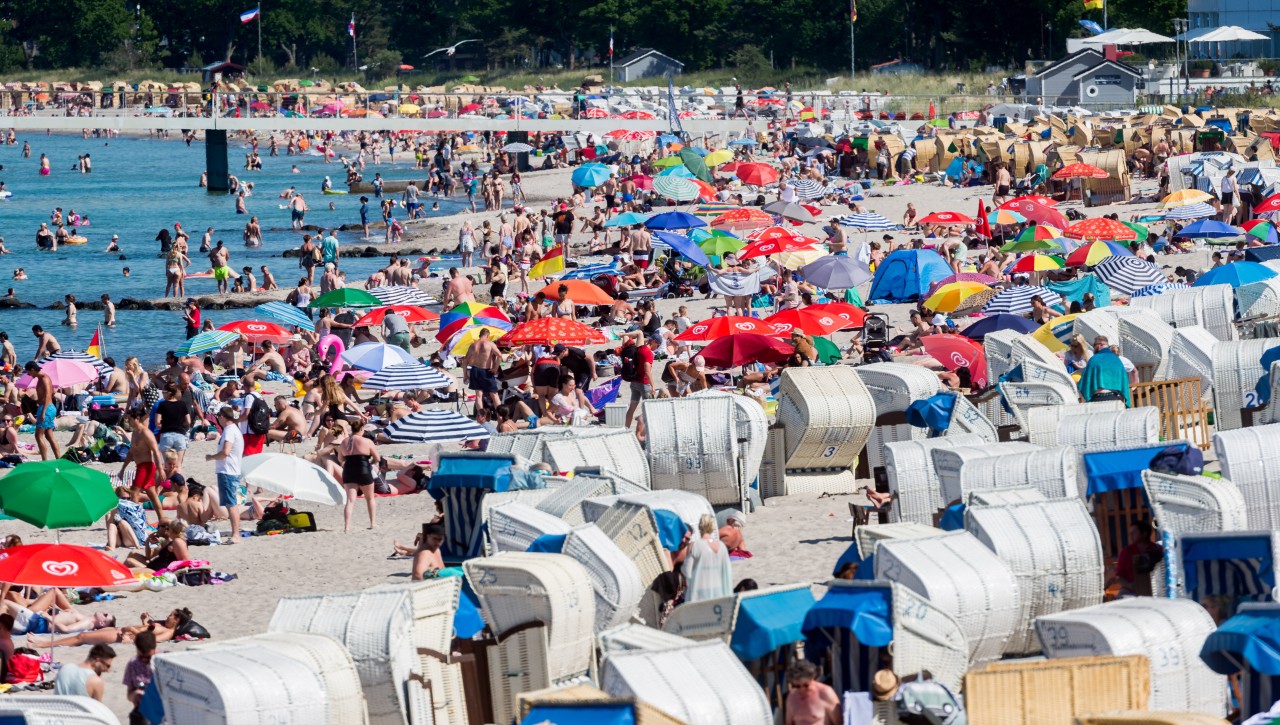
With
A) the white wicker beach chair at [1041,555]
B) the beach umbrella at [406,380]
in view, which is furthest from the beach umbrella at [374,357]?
the white wicker beach chair at [1041,555]

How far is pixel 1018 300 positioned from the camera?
18906 millimetres

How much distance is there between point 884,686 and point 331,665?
251 centimetres

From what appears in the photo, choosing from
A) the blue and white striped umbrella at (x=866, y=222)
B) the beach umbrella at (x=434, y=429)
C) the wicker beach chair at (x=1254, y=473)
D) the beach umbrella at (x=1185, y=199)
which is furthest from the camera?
the blue and white striped umbrella at (x=866, y=222)

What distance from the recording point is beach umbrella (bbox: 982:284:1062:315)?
18844 mm

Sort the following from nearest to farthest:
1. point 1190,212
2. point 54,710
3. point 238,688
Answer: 1. point 54,710
2. point 238,688
3. point 1190,212

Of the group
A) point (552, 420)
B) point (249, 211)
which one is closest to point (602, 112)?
point (249, 211)

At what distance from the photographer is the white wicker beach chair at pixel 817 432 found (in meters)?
13.9

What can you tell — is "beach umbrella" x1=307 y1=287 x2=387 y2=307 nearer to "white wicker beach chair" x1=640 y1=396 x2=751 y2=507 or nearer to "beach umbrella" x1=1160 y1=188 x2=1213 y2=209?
"white wicker beach chair" x1=640 y1=396 x2=751 y2=507

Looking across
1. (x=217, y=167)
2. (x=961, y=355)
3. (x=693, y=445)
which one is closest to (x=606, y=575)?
(x=693, y=445)

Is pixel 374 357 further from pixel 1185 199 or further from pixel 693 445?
pixel 1185 199

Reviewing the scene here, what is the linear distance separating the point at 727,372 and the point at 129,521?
749 centimetres

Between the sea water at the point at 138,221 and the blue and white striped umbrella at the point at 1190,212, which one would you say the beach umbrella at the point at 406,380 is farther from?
the blue and white striped umbrella at the point at 1190,212

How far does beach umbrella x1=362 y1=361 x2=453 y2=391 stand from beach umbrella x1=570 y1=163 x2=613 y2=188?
22280 mm

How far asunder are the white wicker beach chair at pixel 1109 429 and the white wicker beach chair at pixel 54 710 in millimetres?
6540
